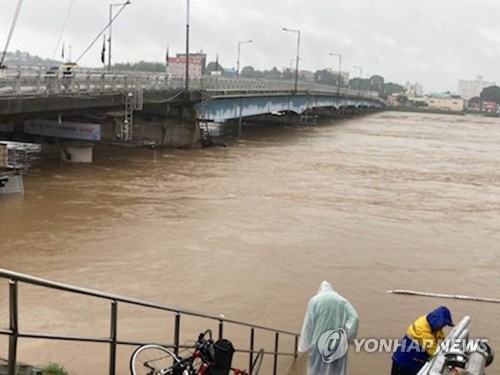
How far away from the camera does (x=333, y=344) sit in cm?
524

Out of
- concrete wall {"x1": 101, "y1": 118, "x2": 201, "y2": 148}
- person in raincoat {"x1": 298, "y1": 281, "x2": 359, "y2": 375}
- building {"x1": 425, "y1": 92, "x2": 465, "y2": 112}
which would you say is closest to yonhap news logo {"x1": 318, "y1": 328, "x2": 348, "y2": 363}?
person in raincoat {"x1": 298, "y1": 281, "x2": 359, "y2": 375}

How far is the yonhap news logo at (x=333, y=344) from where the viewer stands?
5184 millimetres

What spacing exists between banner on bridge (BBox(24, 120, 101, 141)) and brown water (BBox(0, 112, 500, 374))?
1390 mm

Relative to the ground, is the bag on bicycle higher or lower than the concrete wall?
lower

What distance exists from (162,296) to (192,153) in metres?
24.3

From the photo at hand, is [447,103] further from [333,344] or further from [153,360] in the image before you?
[153,360]

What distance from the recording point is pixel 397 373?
239 inches

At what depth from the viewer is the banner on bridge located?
28125mm

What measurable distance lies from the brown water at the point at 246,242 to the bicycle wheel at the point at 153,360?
254 cm

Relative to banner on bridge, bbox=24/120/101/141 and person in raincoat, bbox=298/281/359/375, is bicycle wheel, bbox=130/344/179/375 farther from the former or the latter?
banner on bridge, bbox=24/120/101/141

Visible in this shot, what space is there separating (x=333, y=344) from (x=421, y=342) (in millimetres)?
1084

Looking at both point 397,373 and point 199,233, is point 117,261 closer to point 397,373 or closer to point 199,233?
point 199,233

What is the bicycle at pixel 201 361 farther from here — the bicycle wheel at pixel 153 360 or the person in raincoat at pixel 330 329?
the person in raincoat at pixel 330 329

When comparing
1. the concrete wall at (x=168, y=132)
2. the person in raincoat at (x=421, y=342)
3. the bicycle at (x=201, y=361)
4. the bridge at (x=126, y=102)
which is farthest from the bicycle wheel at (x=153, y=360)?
the concrete wall at (x=168, y=132)
